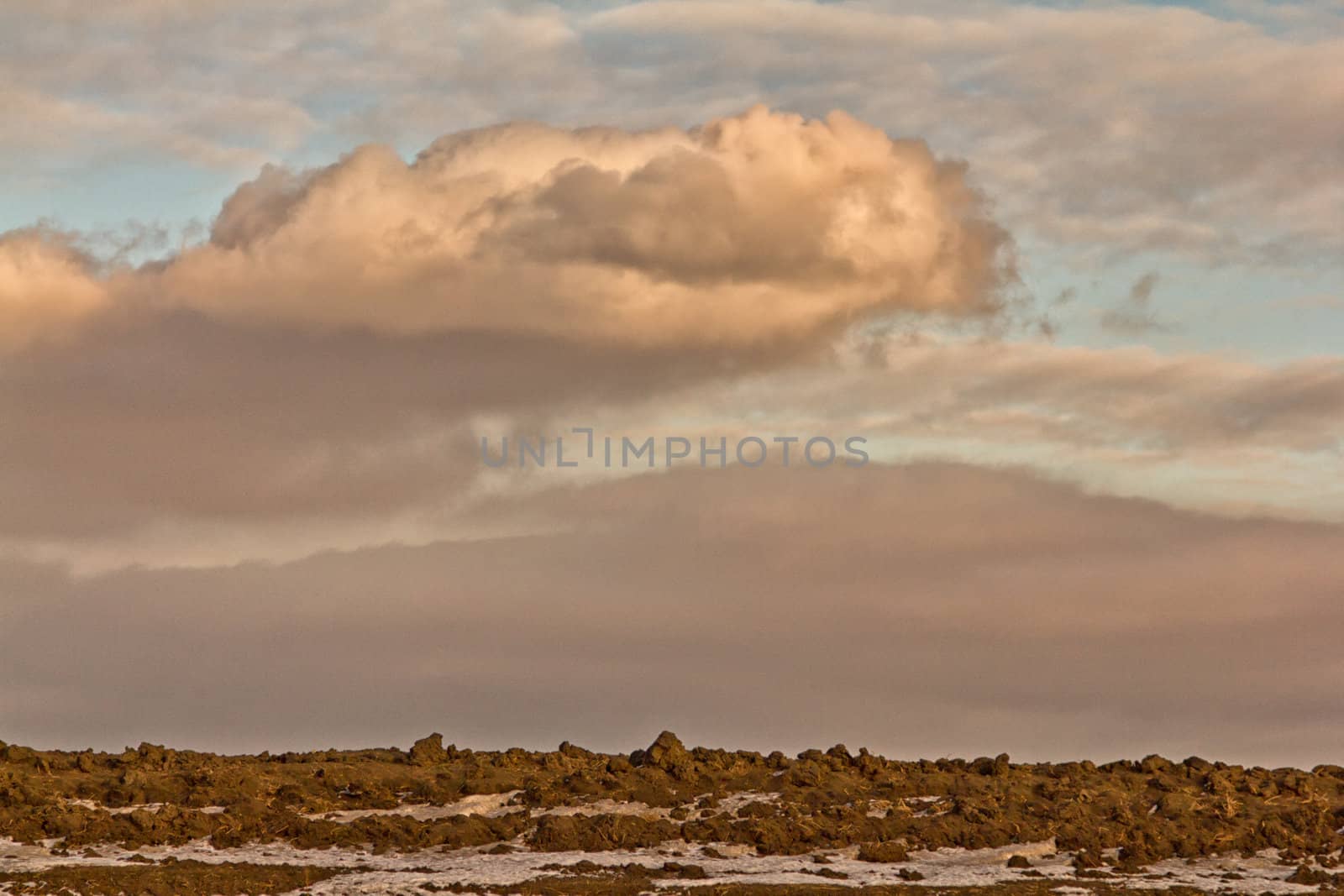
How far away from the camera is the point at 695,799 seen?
63.0 m

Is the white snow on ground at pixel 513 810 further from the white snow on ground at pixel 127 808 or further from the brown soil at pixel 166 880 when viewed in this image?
the brown soil at pixel 166 880

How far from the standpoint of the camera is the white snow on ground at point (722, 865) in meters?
54.0

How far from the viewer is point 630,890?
51.5 meters

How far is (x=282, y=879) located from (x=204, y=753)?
20.1 metres

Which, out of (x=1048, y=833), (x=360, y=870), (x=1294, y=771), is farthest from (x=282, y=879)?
(x=1294, y=771)

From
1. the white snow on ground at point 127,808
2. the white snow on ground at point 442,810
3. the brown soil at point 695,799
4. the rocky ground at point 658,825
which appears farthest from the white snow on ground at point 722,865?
the white snow on ground at point 442,810

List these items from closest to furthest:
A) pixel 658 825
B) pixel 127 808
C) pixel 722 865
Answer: pixel 722 865 < pixel 658 825 < pixel 127 808

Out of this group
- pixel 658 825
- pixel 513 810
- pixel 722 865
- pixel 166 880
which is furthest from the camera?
pixel 513 810

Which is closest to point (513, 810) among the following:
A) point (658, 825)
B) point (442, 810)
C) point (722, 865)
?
point (442, 810)

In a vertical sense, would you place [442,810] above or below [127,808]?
below

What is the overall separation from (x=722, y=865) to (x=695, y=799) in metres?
6.75

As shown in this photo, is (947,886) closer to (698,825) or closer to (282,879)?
(698,825)

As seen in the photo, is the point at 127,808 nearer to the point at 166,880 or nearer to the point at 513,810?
the point at 166,880

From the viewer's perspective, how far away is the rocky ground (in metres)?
54.5
